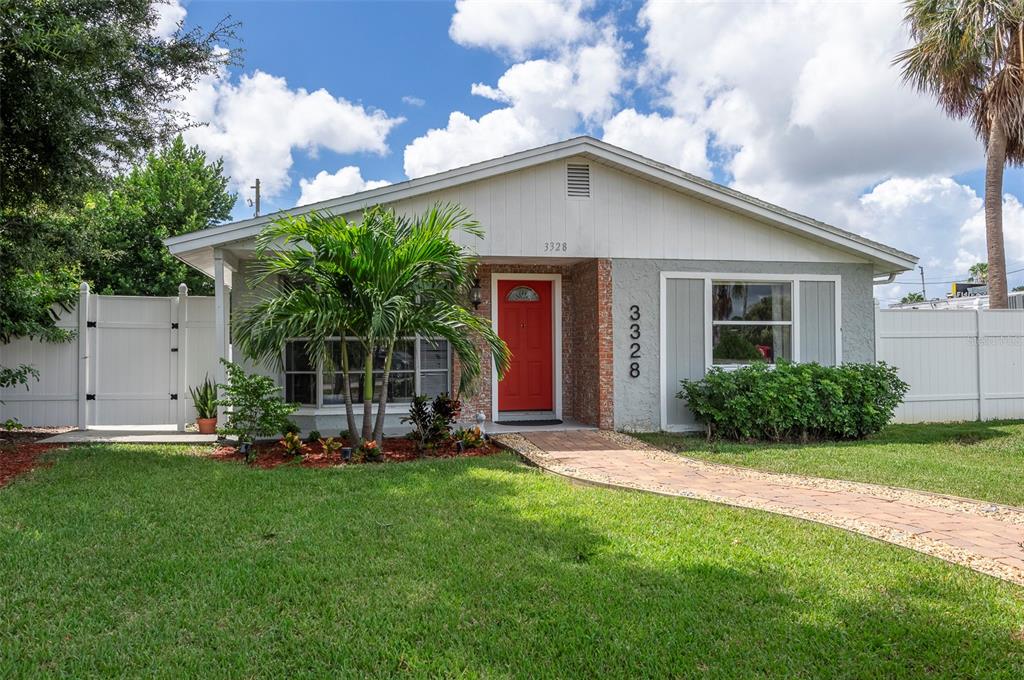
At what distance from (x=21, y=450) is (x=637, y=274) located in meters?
8.36

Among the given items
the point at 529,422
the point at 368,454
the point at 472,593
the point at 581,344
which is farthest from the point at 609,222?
the point at 472,593

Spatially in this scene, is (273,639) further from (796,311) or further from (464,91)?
(464,91)

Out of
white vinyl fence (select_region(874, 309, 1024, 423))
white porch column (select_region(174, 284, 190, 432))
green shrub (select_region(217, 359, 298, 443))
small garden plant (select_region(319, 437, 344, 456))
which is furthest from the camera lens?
white vinyl fence (select_region(874, 309, 1024, 423))

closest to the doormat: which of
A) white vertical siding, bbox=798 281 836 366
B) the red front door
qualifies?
the red front door

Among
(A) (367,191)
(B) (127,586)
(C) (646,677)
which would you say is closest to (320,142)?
(A) (367,191)

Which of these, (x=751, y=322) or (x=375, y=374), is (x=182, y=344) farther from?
(x=751, y=322)

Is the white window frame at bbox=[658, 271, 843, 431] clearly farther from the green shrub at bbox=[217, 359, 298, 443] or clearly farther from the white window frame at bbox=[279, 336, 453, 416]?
the green shrub at bbox=[217, 359, 298, 443]

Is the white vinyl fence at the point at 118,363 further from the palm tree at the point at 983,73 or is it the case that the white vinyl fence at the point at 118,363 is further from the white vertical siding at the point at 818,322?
the palm tree at the point at 983,73

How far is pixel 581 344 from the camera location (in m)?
9.51

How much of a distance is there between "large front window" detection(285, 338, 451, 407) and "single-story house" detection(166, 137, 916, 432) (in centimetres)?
2

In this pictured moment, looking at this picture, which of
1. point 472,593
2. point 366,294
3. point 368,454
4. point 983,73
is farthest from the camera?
point 983,73

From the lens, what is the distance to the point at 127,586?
3.36 meters

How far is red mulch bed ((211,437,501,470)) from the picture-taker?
22.4ft

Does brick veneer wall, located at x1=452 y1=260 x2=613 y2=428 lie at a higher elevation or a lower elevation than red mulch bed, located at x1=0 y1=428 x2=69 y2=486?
higher
